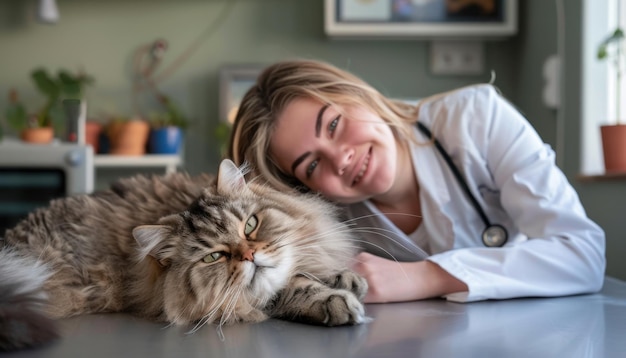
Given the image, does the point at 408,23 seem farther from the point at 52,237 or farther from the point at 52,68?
the point at 52,237

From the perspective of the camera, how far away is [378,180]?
1.54 metres

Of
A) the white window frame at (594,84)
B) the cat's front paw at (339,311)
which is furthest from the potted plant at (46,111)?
the cat's front paw at (339,311)

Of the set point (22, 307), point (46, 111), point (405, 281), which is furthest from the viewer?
point (46, 111)

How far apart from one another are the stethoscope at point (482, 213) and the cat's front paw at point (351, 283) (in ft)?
1.57

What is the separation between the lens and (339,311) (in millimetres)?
1032

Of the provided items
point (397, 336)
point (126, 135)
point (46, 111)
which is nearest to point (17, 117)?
point (46, 111)

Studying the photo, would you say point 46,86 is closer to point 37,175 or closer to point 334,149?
point 37,175

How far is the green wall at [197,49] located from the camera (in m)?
3.56

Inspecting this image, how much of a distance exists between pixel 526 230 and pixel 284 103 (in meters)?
0.62

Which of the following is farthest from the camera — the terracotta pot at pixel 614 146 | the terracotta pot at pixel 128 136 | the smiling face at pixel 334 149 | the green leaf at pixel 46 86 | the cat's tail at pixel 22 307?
the terracotta pot at pixel 128 136

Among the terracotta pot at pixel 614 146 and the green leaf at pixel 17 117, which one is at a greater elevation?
the green leaf at pixel 17 117

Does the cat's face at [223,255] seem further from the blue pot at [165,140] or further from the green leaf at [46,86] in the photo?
the green leaf at [46,86]

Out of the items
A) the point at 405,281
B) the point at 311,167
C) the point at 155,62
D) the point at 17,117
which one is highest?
the point at 155,62

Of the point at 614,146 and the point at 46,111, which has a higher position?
the point at 46,111
